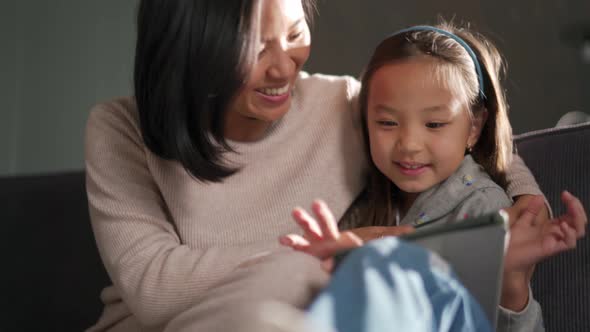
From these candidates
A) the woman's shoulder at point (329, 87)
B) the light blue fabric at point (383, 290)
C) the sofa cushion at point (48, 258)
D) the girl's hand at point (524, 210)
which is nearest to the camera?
the light blue fabric at point (383, 290)

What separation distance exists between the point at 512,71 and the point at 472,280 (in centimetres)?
155

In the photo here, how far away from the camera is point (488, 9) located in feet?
7.20

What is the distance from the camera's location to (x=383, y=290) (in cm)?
65

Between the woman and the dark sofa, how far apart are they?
0.14m

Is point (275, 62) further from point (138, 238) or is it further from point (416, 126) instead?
point (138, 238)

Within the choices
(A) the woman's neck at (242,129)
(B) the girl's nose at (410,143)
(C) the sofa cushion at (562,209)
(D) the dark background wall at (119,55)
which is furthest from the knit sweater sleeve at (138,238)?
(D) the dark background wall at (119,55)

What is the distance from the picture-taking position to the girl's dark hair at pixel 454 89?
115 cm

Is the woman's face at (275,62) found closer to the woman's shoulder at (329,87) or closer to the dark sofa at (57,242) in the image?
the woman's shoulder at (329,87)

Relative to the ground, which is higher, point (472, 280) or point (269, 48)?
point (269, 48)

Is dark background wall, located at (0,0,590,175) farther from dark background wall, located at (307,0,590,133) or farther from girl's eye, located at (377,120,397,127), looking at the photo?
girl's eye, located at (377,120,397,127)

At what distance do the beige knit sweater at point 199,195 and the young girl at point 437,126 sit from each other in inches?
2.5

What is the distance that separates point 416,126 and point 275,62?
0.24 metres

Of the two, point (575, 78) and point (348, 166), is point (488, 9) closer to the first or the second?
point (575, 78)

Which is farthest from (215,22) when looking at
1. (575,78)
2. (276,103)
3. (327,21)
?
(575,78)
